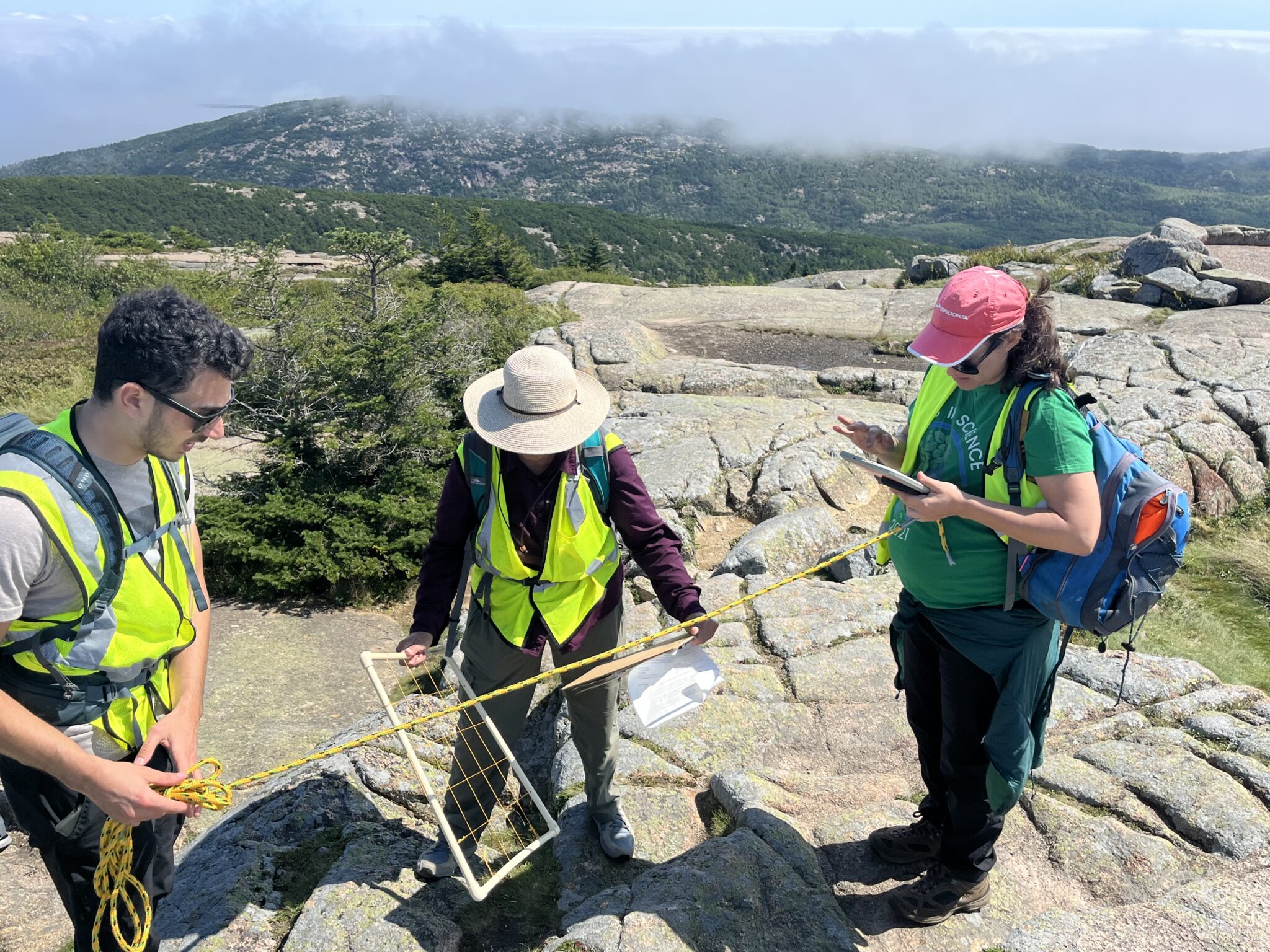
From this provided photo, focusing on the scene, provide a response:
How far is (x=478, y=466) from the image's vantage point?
2.81 metres

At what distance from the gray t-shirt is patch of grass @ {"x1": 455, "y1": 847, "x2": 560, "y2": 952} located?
179 cm

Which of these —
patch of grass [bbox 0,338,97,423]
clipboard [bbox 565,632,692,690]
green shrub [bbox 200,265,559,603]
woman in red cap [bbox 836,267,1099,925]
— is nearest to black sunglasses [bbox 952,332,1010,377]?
woman in red cap [bbox 836,267,1099,925]

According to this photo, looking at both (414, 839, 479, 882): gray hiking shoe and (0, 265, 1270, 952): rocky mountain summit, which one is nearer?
(0, 265, 1270, 952): rocky mountain summit

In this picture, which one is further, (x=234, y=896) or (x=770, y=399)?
(x=770, y=399)

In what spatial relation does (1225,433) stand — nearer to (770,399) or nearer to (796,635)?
(770,399)

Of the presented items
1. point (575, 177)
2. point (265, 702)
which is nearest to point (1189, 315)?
point (265, 702)

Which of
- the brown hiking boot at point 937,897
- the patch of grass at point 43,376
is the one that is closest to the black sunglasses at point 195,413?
the brown hiking boot at point 937,897

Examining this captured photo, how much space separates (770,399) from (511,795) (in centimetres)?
693

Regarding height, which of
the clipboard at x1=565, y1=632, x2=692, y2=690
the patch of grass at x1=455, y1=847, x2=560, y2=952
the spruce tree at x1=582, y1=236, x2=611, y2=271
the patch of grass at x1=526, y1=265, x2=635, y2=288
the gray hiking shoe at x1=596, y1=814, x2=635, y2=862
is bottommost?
the spruce tree at x1=582, y1=236, x2=611, y2=271

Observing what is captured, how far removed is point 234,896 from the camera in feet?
9.61

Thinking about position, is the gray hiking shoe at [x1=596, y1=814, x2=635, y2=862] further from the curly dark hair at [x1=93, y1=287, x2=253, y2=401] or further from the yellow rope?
the curly dark hair at [x1=93, y1=287, x2=253, y2=401]

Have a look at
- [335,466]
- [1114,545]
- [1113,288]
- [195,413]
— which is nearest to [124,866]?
[195,413]

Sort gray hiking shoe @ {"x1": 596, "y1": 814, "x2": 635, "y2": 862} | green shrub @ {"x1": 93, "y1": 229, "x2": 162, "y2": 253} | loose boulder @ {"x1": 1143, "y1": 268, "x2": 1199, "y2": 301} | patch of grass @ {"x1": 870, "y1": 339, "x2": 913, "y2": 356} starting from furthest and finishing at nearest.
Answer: green shrub @ {"x1": 93, "y1": 229, "x2": 162, "y2": 253} → loose boulder @ {"x1": 1143, "y1": 268, "x2": 1199, "y2": 301} → patch of grass @ {"x1": 870, "y1": 339, "x2": 913, "y2": 356} → gray hiking shoe @ {"x1": 596, "y1": 814, "x2": 635, "y2": 862}

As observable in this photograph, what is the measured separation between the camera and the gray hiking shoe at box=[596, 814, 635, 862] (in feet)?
10.7
